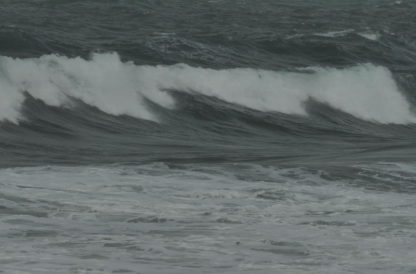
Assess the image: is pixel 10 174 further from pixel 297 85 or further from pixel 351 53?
pixel 351 53

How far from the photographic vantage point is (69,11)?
41469mm

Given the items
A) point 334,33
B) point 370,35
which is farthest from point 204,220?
point 334,33

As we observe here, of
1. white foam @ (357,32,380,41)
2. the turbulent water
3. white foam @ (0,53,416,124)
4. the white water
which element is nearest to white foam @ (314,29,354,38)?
the turbulent water

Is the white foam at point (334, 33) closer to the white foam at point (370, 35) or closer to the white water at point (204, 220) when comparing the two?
the white foam at point (370, 35)

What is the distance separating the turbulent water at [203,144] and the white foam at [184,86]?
0.21 feet

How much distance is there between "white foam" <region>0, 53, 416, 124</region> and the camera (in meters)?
22.7

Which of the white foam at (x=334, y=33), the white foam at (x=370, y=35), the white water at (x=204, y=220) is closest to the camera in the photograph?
the white water at (x=204, y=220)

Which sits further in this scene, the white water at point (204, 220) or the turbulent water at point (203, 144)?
the turbulent water at point (203, 144)

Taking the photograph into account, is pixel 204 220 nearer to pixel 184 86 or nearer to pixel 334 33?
pixel 184 86

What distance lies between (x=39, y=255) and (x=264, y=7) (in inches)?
1597

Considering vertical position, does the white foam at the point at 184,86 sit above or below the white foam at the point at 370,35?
below

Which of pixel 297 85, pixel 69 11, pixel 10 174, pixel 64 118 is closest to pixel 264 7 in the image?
pixel 69 11

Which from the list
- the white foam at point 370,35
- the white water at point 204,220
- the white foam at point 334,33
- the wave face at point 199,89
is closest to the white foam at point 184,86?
the wave face at point 199,89

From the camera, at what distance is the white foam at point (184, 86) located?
2273 cm
